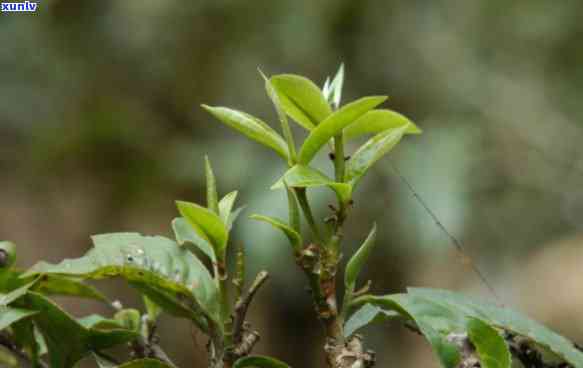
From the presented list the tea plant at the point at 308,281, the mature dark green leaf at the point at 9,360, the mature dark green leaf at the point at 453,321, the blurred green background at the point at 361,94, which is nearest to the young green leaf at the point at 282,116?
the tea plant at the point at 308,281

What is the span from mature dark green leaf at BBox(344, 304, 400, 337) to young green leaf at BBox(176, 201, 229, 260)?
0.10 metres

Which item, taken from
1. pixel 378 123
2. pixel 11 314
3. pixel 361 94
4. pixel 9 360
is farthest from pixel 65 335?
pixel 361 94

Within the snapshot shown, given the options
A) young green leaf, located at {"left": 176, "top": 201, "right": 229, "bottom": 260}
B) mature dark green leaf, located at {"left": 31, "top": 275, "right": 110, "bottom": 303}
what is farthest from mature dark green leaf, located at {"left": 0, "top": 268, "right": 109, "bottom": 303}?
young green leaf, located at {"left": 176, "top": 201, "right": 229, "bottom": 260}

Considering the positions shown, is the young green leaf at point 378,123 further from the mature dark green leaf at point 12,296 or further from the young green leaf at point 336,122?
the mature dark green leaf at point 12,296

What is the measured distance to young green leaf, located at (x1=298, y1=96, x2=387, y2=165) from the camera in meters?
0.48

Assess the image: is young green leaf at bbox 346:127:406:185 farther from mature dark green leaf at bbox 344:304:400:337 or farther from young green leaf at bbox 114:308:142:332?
young green leaf at bbox 114:308:142:332

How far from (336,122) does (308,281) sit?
11 cm

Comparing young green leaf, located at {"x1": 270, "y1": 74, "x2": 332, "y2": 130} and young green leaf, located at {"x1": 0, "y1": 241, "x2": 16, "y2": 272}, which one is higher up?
young green leaf, located at {"x1": 270, "y1": 74, "x2": 332, "y2": 130}

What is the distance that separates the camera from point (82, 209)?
2.66 m

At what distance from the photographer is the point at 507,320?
0.54 m

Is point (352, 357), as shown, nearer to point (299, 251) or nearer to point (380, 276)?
point (299, 251)

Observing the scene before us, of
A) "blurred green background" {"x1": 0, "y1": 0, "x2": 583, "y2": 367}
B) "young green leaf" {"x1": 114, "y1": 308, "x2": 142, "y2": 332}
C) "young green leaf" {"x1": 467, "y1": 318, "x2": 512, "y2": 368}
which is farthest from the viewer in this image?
"blurred green background" {"x1": 0, "y1": 0, "x2": 583, "y2": 367}

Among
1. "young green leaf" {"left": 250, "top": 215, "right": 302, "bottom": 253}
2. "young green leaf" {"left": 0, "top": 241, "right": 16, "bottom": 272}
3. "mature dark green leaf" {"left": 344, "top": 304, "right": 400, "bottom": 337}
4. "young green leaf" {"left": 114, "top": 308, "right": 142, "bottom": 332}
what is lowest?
"young green leaf" {"left": 114, "top": 308, "right": 142, "bottom": 332}
